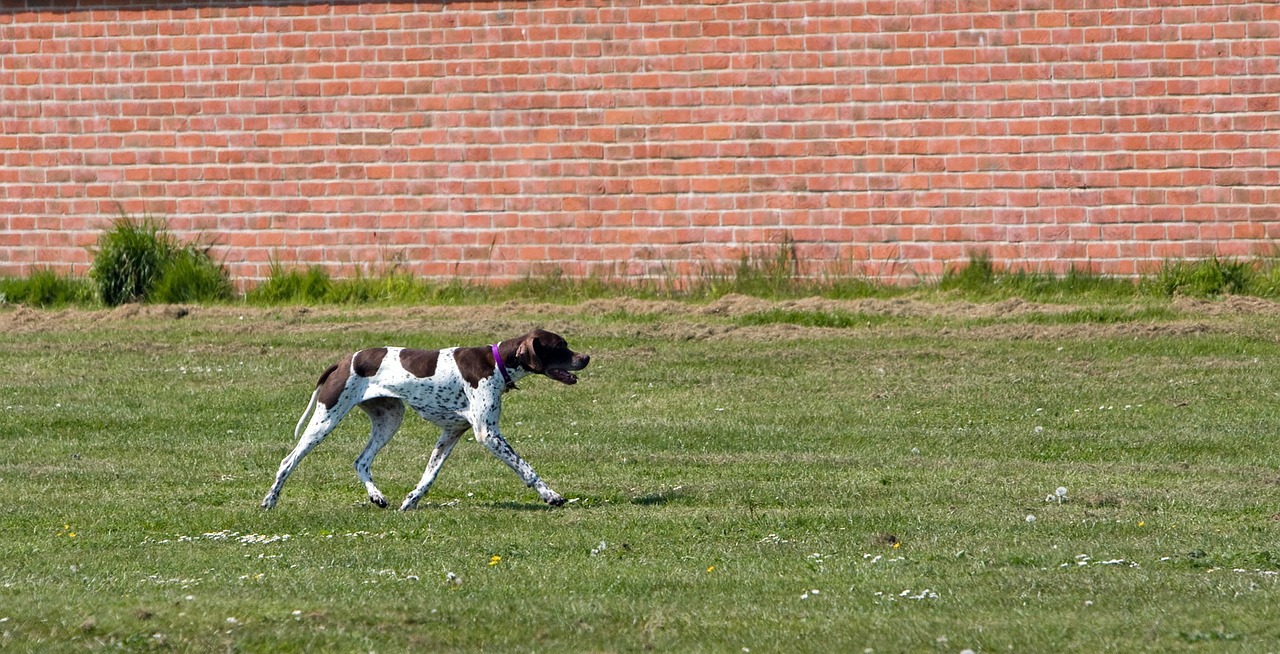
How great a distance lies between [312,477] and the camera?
1193 centimetres

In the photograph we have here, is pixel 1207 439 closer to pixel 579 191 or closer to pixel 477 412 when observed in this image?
pixel 477 412

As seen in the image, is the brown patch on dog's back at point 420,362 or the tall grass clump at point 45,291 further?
the tall grass clump at point 45,291

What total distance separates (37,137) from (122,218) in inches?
55.0

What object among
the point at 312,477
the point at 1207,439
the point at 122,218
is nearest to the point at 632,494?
the point at 312,477

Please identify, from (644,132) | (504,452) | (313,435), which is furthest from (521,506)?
(644,132)

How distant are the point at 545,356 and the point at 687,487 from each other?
150cm

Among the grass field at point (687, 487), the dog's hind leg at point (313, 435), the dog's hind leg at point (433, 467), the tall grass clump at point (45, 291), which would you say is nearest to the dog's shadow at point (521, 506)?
the grass field at point (687, 487)

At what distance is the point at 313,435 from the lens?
10484 mm

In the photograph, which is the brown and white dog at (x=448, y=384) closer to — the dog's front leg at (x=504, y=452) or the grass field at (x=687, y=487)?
the dog's front leg at (x=504, y=452)

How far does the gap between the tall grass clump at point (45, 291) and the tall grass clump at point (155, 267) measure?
0.84 ft

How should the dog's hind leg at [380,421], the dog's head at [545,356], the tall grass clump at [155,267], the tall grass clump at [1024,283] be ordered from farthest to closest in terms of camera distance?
the tall grass clump at [155,267] < the tall grass clump at [1024,283] < the dog's hind leg at [380,421] < the dog's head at [545,356]

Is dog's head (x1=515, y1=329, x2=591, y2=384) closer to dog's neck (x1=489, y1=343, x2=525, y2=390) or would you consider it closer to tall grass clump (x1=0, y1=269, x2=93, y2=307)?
dog's neck (x1=489, y1=343, x2=525, y2=390)

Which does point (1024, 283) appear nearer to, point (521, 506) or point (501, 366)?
point (521, 506)

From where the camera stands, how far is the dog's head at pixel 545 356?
10.3 m
